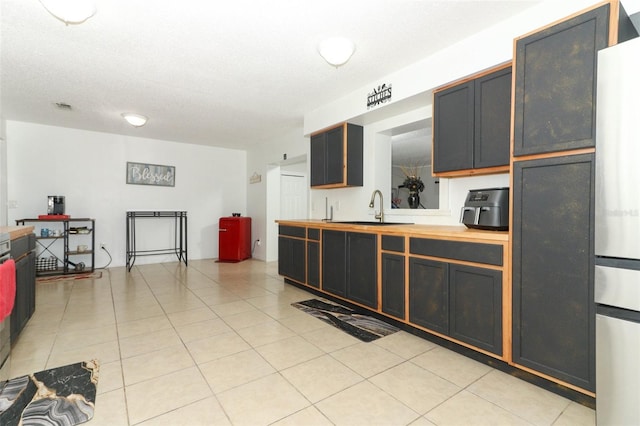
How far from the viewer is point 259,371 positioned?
6.75ft

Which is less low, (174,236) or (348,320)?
(174,236)

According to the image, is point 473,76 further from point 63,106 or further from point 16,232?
point 63,106

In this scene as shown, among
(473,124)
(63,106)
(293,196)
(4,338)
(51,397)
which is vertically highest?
(63,106)

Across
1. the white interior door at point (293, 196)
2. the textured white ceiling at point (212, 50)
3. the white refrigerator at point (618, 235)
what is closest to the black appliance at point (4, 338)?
the textured white ceiling at point (212, 50)

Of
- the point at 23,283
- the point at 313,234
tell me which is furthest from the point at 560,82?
the point at 23,283

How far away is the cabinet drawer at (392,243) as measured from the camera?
2.70 meters

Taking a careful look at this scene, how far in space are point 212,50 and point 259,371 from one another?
8.65ft

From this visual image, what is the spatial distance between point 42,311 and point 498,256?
4281 millimetres

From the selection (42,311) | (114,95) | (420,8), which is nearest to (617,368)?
(420,8)

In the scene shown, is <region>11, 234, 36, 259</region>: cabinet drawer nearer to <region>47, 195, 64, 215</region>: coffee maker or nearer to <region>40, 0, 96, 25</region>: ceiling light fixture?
<region>40, 0, 96, 25</region>: ceiling light fixture

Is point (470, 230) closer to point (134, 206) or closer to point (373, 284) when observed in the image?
point (373, 284)

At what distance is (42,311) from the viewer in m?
3.23

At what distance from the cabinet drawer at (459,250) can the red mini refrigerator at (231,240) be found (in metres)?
4.43

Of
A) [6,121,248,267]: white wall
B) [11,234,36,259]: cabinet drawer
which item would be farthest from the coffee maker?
[11,234,36,259]: cabinet drawer
